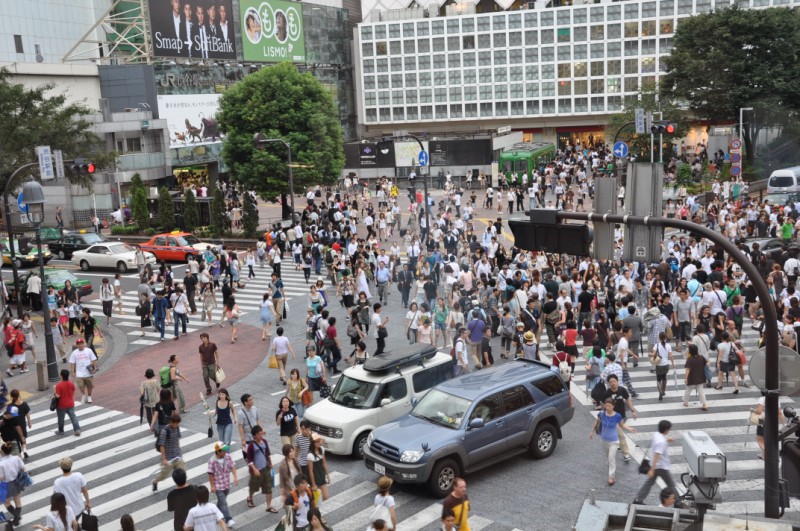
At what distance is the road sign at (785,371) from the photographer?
10.9 m

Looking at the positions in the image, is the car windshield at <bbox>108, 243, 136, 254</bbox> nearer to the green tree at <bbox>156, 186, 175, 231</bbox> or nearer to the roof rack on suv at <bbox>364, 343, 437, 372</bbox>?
the green tree at <bbox>156, 186, 175, 231</bbox>

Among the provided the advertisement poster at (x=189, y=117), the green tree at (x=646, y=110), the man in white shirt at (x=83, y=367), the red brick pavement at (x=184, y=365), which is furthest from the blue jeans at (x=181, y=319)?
the green tree at (x=646, y=110)

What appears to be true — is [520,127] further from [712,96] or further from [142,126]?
[142,126]

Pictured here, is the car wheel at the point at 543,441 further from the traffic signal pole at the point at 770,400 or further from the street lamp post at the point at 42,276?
the street lamp post at the point at 42,276

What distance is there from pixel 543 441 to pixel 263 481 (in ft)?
16.7

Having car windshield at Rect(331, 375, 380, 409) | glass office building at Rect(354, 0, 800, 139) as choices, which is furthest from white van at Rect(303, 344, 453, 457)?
glass office building at Rect(354, 0, 800, 139)

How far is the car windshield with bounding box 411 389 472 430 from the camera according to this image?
14117 mm

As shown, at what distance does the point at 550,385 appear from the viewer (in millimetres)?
15297

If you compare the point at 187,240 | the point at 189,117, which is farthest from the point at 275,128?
the point at 189,117

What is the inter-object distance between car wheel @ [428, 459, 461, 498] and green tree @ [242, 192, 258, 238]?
3175 cm

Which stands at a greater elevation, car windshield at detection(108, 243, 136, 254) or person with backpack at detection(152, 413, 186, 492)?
car windshield at detection(108, 243, 136, 254)

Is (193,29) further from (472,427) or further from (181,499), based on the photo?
(181,499)

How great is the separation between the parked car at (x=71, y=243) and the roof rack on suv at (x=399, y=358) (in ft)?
93.6

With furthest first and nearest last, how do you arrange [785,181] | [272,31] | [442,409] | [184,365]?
[272,31]
[785,181]
[184,365]
[442,409]
